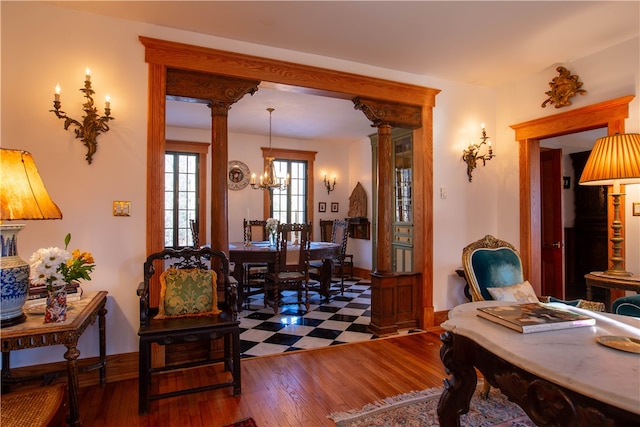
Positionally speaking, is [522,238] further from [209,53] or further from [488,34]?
[209,53]

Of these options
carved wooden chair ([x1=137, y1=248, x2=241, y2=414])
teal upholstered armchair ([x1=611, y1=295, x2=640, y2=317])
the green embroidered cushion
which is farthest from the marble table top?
the green embroidered cushion

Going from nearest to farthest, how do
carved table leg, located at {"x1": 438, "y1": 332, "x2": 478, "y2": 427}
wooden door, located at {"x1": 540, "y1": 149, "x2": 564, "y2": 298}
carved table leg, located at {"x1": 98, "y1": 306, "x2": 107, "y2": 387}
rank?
1. carved table leg, located at {"x1": 438, "y1": 332, "x2": 478, "y2": 427}
2. carved table leg, located at {"x1": 98, "y1": 306, "x2": 107, "y2": 387}
3. wooden door, located at {"x1": 540, "y1": 149, "x2": 564, "y2": 298}

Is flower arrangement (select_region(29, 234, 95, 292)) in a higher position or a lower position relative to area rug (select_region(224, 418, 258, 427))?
higher

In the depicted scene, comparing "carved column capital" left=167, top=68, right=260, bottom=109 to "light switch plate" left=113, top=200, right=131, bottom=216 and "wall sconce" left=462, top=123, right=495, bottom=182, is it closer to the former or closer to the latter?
"light switch plate" left=113, top=200, right=131, bottom=216

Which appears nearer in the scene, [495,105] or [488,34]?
[488,34]

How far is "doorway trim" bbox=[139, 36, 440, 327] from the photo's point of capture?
2.66m

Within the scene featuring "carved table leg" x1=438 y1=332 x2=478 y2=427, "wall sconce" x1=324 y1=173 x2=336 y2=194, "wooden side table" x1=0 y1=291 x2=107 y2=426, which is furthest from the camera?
"wall sconce" x1=324 y1=173 x2=336 y2=194

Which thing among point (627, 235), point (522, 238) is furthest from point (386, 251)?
point (627, 235)

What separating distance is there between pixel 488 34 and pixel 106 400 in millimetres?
3886

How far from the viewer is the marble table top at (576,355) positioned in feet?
2.99

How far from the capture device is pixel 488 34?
2871mm

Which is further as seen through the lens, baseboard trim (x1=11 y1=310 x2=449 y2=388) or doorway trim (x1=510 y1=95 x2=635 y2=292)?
doorway trim (x1=510 y1=95 x2=635 y2=292)

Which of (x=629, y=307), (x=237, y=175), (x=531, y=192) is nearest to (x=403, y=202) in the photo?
(x=531, y=192)

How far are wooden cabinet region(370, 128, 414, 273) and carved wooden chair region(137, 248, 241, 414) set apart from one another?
3.01 m
